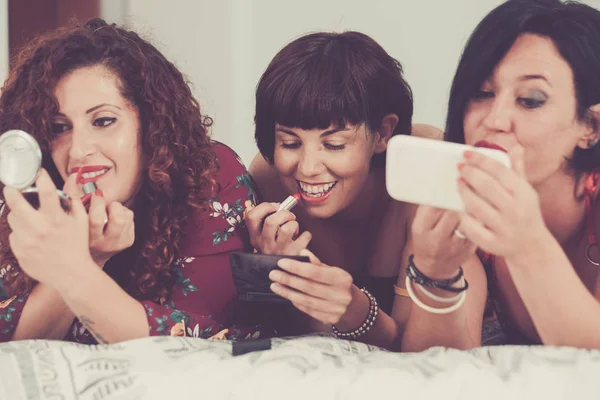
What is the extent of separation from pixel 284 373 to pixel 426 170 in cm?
31

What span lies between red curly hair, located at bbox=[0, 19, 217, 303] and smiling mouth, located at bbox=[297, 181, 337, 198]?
0.18m

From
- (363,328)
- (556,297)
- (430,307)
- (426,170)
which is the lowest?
(363,328)

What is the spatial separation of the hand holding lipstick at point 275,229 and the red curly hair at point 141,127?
0.11 metres

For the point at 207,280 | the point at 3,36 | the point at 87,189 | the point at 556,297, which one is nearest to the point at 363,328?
the point at 207,280

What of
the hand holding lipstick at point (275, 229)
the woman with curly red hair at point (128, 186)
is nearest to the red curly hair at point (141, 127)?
the woman with curly red hair at point (128, 186)

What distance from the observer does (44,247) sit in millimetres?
902

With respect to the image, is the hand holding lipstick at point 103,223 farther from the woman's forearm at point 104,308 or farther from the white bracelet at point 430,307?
the white bracelet at point 430,307

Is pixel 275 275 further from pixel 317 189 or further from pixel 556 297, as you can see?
pixel 556 297

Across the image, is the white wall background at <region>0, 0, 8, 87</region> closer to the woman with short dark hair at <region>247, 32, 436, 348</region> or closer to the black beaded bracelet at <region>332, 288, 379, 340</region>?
the woman with short dark hair at <region>247, 32, 436, 348</region>

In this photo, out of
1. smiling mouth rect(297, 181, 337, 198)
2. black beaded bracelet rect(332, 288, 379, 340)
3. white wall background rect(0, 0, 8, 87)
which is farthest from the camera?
white wall background rect(0, 0, 8, 87)

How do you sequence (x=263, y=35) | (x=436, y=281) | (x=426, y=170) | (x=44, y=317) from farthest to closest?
(x=263, y=35) < (x=44, y=317) < (x=436, y=281) < (x=426, y=170)

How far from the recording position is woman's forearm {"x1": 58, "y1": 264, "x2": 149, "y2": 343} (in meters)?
0.96

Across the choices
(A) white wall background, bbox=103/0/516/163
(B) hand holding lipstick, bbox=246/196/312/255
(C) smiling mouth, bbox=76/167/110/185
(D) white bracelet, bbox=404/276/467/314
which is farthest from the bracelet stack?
(A) white wall background, bbox=103/0/516/163

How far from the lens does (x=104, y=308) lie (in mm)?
999
